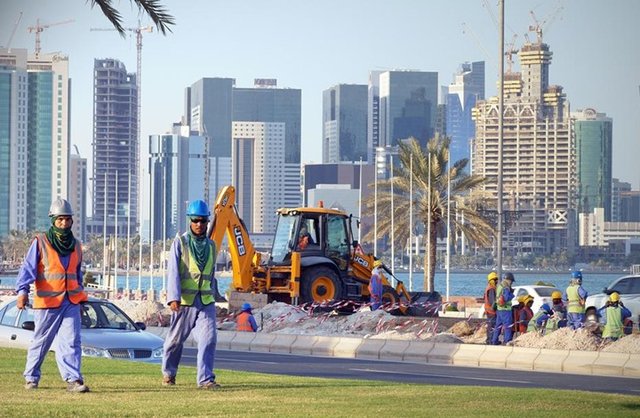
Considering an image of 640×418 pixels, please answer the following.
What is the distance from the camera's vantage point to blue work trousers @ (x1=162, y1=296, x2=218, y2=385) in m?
15.4

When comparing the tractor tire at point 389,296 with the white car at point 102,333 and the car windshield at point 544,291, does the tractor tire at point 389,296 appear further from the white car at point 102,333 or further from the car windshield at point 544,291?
the white car at point 102,333

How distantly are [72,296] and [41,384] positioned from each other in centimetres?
111

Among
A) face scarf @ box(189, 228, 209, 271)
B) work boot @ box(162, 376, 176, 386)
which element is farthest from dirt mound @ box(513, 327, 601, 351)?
face scarf @ box(189, 228, 209, 271)

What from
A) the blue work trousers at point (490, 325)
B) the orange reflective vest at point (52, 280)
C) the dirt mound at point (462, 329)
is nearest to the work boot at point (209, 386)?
Answer: the orange reflective vest at point (52, 280)

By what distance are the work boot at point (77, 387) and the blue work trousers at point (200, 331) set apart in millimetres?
1141

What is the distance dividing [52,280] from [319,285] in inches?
1050

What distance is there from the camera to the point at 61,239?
49.2 ft

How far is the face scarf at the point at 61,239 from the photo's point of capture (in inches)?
588

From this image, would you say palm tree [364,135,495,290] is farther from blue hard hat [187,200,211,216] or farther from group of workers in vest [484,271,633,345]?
blue hard hat [187,200,211,216]

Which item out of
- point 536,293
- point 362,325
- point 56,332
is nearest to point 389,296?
point 536,293

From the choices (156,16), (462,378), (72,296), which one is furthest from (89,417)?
(462,378)

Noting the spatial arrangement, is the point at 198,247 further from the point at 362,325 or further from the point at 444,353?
the point at 362,325

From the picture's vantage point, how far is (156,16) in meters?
17.8

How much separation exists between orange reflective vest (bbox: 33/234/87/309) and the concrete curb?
40.8 ft
